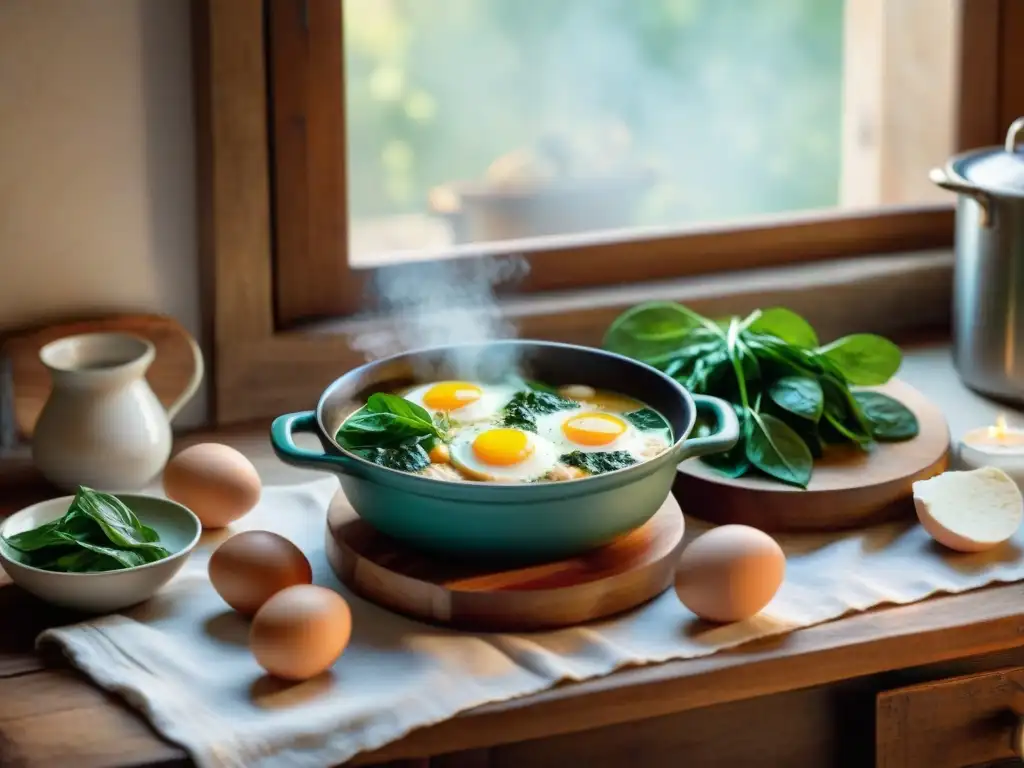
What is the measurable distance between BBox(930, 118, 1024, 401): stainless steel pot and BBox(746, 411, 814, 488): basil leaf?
372mm

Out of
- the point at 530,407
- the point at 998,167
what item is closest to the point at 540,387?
the point at 530,407

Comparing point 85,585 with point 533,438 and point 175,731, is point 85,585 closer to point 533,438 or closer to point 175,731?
point 175,731

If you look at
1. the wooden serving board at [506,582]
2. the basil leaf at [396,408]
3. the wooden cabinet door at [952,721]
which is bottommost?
the wooden cabinet door at [952,721]

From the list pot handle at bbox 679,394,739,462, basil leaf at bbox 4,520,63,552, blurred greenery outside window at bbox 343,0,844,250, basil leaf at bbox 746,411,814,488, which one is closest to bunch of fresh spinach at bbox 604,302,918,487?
basil leaf at bbox 746,411,814,488

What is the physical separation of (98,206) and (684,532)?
29.9 inches

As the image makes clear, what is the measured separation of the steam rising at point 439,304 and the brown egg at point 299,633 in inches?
23.6

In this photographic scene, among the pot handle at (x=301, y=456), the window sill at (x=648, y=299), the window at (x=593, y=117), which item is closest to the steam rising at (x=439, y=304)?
the window sill at (x=648, y=299)

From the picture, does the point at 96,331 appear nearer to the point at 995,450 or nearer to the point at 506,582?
the point at 506,582

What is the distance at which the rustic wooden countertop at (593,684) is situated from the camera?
41.6 inches

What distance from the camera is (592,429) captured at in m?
1.34

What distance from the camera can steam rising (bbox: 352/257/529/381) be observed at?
1.70m

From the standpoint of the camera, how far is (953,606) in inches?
49.7

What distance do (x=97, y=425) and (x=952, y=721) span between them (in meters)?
0.89

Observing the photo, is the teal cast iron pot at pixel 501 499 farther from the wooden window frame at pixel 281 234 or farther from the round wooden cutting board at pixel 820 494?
the wooden window frame at pixel 281 234
